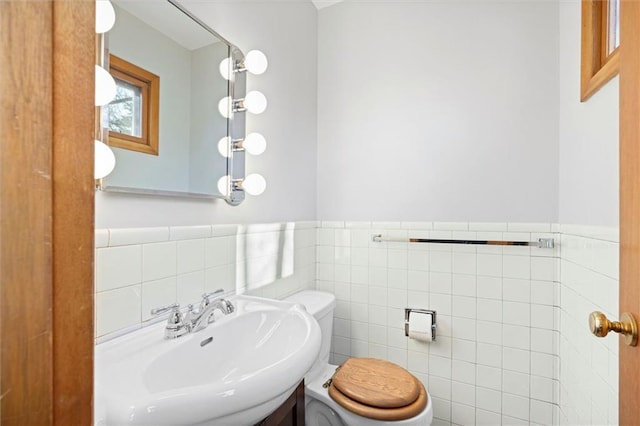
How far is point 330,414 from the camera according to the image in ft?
4.28

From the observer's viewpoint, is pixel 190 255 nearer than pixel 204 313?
No

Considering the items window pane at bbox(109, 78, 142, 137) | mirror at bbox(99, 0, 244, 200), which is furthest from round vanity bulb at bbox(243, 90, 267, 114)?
window pane at bbox(109, 78, 142, 137)

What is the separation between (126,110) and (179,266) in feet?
1.70

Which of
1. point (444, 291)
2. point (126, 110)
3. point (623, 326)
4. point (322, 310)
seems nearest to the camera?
point (623, 326)

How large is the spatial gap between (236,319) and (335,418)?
657 millimetres

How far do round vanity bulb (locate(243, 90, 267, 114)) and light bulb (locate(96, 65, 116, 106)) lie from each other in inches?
21.0

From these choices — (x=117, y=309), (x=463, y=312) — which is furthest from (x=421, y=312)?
(x=117, y=309)

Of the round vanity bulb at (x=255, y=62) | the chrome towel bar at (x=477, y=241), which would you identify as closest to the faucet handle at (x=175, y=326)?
the round vanity bulb at (x=255, y=62)

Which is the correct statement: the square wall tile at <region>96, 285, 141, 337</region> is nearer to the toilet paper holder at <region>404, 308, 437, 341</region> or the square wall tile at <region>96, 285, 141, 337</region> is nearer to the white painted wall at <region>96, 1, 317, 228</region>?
the white painted wall at <region>96, 1, 317, 228</region>

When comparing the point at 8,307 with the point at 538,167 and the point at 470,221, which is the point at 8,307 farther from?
the point at 538,167

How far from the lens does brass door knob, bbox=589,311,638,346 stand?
1.78 ft

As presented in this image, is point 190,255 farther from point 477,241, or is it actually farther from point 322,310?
point 477,241

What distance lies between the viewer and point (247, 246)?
1.36 m

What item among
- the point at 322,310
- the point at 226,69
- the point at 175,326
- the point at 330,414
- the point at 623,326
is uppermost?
the point at 226,69
